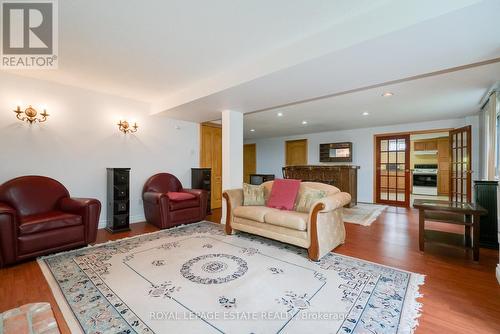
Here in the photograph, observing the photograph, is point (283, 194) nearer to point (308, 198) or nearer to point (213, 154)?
point (308, 198)

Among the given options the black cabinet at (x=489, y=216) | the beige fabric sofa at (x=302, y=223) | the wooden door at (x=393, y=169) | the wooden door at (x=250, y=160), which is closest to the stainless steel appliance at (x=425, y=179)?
the wooden door at (x=393, y=169)

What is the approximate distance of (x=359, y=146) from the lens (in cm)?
689

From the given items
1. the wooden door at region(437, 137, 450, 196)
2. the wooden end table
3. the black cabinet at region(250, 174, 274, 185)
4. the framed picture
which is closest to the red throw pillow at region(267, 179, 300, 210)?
the wooden end table

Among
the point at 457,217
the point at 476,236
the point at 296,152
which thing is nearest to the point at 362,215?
the point at 457,217

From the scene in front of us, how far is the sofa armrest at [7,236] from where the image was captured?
233 centimetres

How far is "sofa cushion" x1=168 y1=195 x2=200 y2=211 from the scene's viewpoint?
392 cm

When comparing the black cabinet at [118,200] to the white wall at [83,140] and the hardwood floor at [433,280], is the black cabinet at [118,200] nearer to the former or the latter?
the hardwood floor at [433,280]

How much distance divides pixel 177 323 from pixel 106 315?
0.55 m

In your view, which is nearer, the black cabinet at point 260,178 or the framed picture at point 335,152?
the framed picture at point 335,152

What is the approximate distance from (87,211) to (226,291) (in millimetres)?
2220

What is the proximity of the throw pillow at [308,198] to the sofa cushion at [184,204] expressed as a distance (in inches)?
78.9

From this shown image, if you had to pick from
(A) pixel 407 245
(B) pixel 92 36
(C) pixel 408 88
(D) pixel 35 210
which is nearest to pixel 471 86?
(C) pixel 408 88

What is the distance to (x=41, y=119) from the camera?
3.38 metres

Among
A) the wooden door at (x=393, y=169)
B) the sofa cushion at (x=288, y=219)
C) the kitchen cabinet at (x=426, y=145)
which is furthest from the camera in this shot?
the kitchen cabinet at (x=426, y=145)
